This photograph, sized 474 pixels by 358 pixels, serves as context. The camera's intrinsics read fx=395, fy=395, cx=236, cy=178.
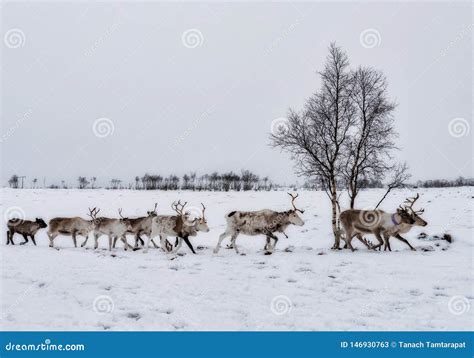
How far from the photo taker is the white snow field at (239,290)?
23.2 ft

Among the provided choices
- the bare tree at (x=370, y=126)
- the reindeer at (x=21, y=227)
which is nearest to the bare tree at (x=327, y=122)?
the bare tree at (x=370, y=126)

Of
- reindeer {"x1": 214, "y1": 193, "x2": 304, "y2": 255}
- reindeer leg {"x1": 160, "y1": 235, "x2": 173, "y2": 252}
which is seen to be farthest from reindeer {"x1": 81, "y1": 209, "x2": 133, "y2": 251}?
reindeer {"x1": 214, "y1": 193, "x2": 304, "y2": 255}

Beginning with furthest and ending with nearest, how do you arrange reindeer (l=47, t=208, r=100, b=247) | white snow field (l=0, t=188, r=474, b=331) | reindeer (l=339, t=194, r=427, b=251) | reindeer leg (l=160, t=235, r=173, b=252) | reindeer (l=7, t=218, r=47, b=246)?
reindeer (l=7, t=218, r=47, b=246) < reindeer (l=47, t=208, r=100, b=247) < reindeer (l=339, t=194, r=427, b=251) < reindeer leg (l=160, t=235, r=173, b=252) < white snow field (l=0, t=188, r=474, b=331)

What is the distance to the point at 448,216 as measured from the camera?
2131 cm

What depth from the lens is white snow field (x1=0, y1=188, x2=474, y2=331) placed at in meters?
7.09

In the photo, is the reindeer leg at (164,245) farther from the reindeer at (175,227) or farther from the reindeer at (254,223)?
the reindeer at (254,223)

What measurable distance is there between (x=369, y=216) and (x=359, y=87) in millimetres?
6328

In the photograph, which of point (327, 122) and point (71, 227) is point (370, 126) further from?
point (71, 227)

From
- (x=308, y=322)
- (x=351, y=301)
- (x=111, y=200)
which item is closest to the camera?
(x=308, y=322)

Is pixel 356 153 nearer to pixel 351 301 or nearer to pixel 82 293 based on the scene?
pixel 351 301

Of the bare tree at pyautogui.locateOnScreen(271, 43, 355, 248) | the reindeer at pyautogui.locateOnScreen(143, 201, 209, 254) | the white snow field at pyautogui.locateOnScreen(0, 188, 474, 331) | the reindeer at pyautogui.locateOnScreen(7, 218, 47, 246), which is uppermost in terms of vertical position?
the bare tree at pyautogui.locateOnScreen(271, 43, 355, 248)

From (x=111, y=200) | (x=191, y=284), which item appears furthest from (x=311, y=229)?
A: (x=111, y=200)

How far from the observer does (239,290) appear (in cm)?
897

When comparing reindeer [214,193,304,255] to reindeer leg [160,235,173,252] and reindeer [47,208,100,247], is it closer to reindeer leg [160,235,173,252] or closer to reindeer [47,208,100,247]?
reindeer leg [160,235,173,252]
